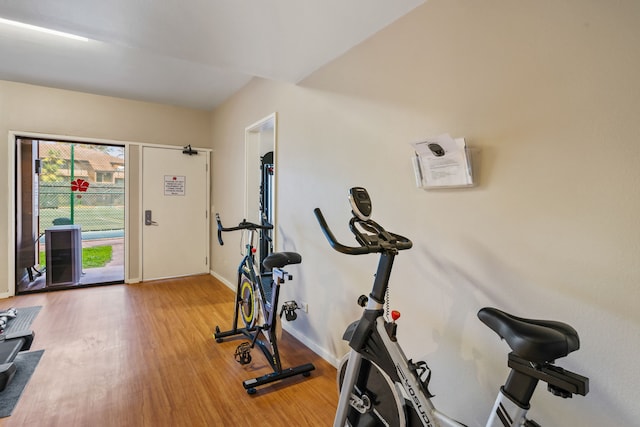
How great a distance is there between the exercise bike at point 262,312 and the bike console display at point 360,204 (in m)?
1.12

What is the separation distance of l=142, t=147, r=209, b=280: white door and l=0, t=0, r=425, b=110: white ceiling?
6.14ft

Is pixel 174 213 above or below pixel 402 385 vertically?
above

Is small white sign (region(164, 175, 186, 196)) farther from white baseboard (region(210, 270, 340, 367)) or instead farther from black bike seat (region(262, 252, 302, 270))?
black bike seat (region(262, 252, 302, 270))

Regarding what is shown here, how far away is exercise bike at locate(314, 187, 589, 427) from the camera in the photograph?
887mm

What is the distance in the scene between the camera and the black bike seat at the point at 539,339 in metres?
0.86

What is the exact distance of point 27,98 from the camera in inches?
155

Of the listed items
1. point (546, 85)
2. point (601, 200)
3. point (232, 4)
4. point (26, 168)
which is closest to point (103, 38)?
point (232, 4)

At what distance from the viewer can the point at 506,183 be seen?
4.42ft

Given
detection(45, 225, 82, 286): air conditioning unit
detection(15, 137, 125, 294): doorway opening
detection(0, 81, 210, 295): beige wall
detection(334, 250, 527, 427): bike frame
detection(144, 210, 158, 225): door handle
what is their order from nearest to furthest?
detection(334, 250, 527, 427): bike frame
detection(0, 81, 210, 295): beige wall
detection(15, 137, 125, 294): doorway opening
detection(45, 225, 82, 286): air conditioning unit
detection(144, 210, 158, 225): door handle

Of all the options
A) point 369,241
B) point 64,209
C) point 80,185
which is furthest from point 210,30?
point 64,209

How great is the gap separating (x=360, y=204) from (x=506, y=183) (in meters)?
0.67

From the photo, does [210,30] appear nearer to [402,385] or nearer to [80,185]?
[402,385]

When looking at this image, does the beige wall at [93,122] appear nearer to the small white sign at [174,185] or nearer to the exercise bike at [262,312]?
the small white sign at [174,185]

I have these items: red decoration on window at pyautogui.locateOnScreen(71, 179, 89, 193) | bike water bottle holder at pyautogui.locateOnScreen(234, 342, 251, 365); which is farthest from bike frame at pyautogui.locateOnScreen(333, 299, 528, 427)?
red decoration on window at pyautogui.locateOnScreen(71, 179, 89, 193)
